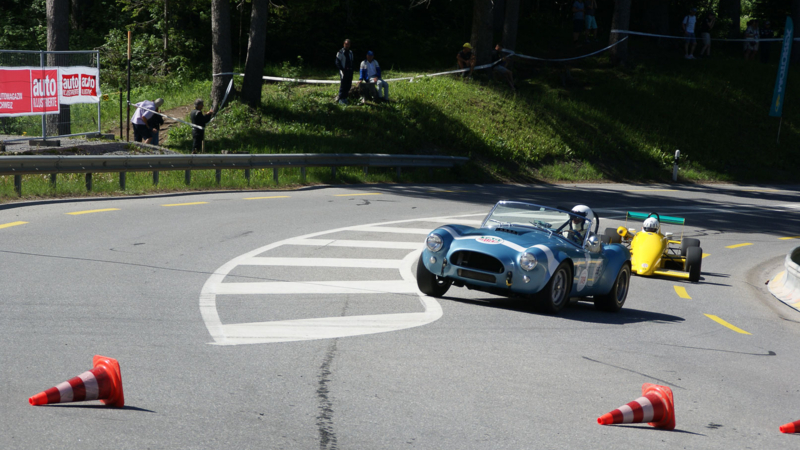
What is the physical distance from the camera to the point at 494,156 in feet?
91.2

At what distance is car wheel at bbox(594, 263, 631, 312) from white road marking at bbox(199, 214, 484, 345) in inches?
82.5

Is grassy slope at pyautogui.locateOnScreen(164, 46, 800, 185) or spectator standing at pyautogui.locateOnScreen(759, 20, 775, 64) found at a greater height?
spectator standing at pyautogui.locateOnScreen(759, 20, 775, 64)

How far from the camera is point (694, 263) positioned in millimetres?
12883

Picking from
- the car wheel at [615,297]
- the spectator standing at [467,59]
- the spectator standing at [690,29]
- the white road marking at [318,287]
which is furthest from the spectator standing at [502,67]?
the white road marking at [318,287]

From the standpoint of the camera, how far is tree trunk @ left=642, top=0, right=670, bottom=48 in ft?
132

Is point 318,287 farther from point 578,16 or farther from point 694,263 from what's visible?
point 578,16

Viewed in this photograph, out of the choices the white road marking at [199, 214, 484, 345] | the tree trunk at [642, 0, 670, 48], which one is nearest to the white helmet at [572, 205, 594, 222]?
the white road marking at [199, 214, 484, 345]

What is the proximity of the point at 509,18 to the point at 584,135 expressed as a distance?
5811 millimetres

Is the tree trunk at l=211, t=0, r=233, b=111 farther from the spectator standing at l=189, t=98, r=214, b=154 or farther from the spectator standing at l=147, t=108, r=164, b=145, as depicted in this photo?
the spectator standing at l=189, t=98, r=214, b=154

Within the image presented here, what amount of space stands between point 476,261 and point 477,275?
0.17m

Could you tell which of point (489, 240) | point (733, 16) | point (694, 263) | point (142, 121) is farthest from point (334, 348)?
point (733, 16)

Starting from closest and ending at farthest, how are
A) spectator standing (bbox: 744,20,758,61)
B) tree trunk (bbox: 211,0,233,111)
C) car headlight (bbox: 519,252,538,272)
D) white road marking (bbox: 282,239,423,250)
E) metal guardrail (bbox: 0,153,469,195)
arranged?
car headlight (bbox: 519,252,538,272)
white road marking (bbox: 282,239,423,250)
metal guardrail (bbox: 0,153,469,195)
tree trunk (bbox: 211,0,233,111)
spectator standing (bbox: 744,20,758,61)

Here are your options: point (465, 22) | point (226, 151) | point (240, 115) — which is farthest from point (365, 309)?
point (465, 22)

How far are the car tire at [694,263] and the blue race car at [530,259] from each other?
288 cm
